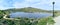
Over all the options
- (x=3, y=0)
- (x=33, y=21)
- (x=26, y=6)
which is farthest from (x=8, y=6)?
(x=33, y=21)

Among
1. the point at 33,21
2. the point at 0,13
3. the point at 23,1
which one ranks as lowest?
the point at 33,21

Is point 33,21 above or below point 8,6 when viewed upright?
below

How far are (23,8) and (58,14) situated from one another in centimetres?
65

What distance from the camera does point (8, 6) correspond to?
270 cm

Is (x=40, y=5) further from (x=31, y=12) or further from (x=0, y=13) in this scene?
(x=0, y=13)

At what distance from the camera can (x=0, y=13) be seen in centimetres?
270

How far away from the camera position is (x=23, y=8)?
2666 millimetres

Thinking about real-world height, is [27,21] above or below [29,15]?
below

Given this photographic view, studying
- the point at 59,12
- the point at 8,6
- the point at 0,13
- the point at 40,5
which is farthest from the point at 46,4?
the point at 0,13

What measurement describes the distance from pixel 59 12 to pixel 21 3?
2.34 ft

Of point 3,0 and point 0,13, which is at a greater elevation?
point 3,0

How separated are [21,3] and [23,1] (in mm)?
53

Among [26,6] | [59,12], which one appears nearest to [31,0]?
[26,6]

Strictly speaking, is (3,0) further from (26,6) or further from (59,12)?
(59,12)
